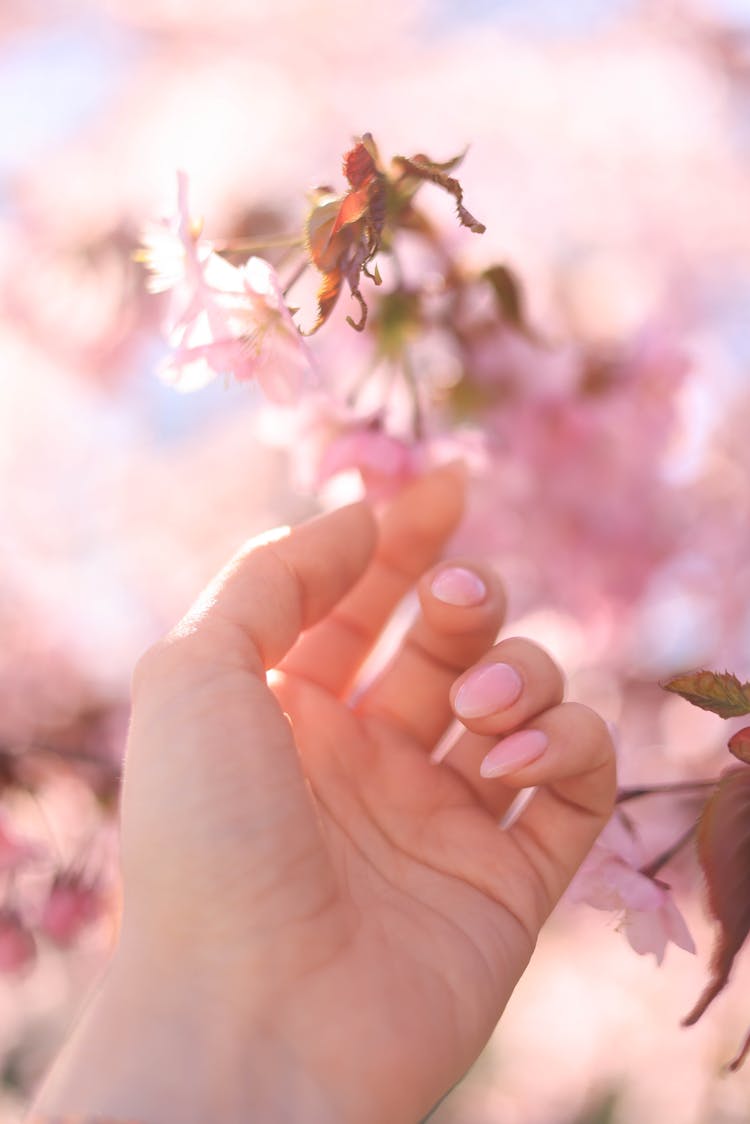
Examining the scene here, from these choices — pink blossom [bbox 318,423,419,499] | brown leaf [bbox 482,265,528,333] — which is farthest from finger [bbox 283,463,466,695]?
brown leaf [bbox 482,265,528,333]

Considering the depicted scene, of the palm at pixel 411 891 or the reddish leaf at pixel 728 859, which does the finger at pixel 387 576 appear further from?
the reddish leaf at pixel 728 859

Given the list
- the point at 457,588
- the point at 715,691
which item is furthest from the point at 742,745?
the point at 457,588

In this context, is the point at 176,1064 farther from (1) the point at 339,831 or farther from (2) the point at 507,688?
(2) the point at 507,688

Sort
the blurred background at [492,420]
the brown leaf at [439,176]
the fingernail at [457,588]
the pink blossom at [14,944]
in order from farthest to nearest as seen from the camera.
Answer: the blurred background at [492,420] → the pink blossom at [14,944] → the fingernail at [457,588] → the brown leaf at [439,176]

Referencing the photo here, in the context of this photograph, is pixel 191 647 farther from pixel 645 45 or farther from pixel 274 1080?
pixel 645 45

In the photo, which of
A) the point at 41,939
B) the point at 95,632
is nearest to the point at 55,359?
the point at 95,632

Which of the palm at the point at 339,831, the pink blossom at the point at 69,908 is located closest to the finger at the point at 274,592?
the palm at the point at 339,831

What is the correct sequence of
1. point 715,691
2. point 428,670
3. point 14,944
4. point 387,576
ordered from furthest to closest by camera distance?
point 14,944 → point 387,576 → point 428,670 → point 715,691

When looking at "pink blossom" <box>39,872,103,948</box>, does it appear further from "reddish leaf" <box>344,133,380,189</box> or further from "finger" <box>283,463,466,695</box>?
"reddish leaf" <box>344,133,380,189</box>
